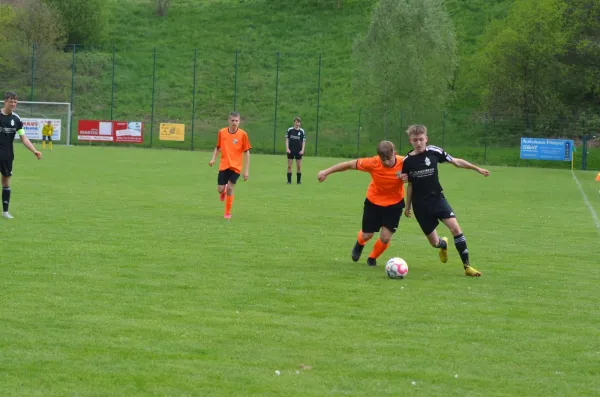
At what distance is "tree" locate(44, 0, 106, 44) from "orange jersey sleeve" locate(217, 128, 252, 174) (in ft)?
211

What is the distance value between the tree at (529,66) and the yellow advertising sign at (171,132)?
62.5 ft

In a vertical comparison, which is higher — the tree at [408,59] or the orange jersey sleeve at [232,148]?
the tree at [408,59]

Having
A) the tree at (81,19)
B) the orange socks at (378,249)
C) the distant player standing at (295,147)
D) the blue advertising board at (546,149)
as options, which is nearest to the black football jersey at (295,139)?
the distant player standing at (295,147)

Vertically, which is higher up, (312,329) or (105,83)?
(105,83)

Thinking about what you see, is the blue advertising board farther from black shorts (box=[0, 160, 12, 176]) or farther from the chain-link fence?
black shorts (box=[0, 160, 12, 176])

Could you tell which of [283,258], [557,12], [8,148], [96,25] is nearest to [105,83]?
[96,25]

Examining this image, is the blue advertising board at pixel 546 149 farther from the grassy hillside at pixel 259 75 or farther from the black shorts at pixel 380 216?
Answer: the black shorts at pixel 380 216

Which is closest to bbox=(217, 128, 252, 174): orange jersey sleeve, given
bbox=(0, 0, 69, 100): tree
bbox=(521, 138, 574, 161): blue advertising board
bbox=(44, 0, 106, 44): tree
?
bbox=(521, 138, 574, 161): blue advertising board

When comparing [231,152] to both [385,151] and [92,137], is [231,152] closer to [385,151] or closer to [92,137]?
[385,151]

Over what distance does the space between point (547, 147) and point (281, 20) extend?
39.3 m

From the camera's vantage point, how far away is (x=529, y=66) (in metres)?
59.6

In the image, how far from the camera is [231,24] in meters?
85.2

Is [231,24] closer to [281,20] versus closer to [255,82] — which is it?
[281,20]

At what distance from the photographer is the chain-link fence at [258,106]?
55719mm
